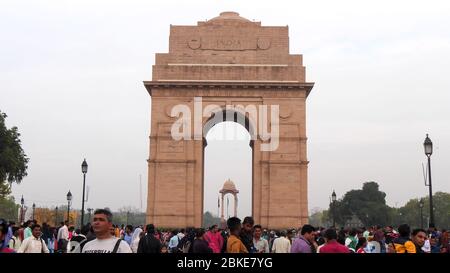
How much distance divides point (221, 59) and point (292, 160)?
770 cm

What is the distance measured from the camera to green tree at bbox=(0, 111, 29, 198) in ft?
137

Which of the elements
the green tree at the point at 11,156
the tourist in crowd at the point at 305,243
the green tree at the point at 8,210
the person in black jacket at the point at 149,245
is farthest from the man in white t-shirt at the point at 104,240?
the green tree at the point at 8,210

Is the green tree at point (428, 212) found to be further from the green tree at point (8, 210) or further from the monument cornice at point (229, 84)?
the monument cornice at point (229, 84)

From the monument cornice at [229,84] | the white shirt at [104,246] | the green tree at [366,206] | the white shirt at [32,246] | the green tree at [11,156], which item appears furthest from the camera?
the green tree at [366,206]

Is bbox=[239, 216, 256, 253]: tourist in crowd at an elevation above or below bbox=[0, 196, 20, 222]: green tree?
below

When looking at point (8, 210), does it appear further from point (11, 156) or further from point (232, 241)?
point (232, 241)

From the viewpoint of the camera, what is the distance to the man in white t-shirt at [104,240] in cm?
521

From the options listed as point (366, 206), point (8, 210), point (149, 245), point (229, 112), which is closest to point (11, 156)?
point (229, 112)

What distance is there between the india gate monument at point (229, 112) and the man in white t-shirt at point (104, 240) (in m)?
29.4

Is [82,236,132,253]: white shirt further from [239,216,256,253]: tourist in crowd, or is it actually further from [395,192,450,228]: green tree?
[395,192,450,228]: green tree

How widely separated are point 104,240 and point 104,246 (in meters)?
0.09

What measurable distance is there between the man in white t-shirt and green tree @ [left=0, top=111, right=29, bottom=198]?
1516 inches

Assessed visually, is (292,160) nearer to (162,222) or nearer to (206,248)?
(162,222)

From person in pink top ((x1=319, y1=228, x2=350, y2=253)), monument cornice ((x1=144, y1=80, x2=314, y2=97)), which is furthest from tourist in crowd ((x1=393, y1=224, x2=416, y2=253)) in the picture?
monument cornice ((x1=144, y1=80, x2=314, y2=97))
